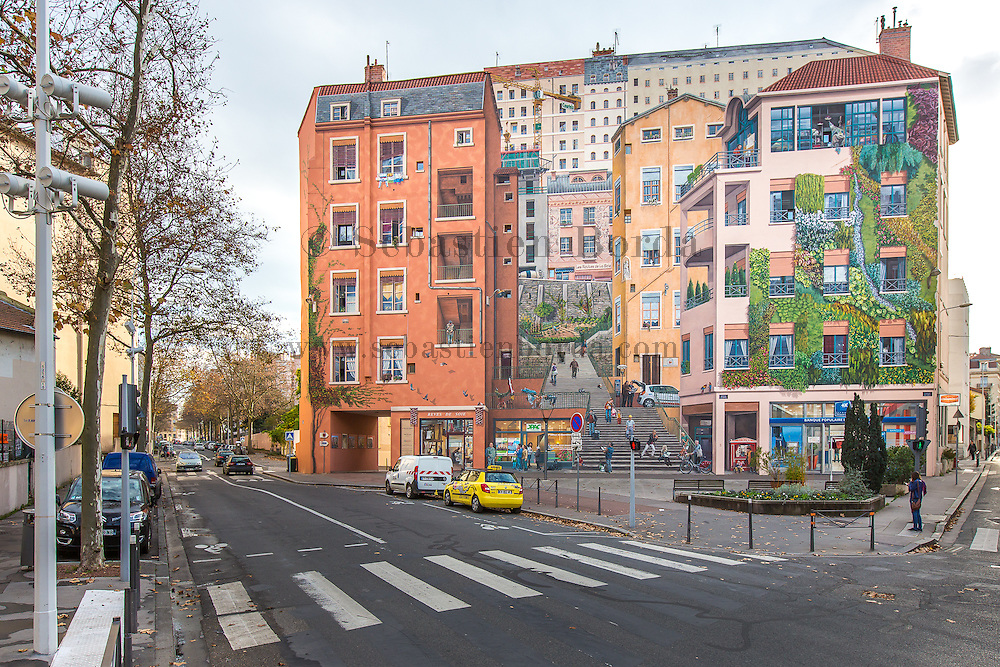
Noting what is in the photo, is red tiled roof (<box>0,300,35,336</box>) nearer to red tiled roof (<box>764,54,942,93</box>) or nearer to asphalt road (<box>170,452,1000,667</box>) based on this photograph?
asphalt road (<box>170,452,1000,667</box>)

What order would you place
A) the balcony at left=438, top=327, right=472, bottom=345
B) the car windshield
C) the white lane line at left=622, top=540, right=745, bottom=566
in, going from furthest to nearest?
the balcony at left=438, top=327, right=472, bottom=345, the car windshield, the white lane line at left=622, top=540, right=745, bottom=566

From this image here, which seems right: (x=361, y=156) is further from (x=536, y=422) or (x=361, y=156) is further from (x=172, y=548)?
(x=172, y=548)

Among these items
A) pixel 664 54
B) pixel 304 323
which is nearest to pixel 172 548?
pixel 304 323

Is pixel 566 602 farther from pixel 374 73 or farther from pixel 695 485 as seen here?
pixel 374 73

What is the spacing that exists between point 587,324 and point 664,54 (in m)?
69.3

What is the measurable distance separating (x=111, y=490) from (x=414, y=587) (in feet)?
33.5

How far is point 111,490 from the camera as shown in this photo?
713 inches

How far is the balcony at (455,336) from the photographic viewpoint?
4608 centimetres

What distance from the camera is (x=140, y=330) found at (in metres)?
30.9

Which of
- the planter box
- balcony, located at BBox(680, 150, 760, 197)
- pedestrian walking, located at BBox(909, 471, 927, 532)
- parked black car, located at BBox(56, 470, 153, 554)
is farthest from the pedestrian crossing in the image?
balcony, located at BBox(680, 150, 760, 197)

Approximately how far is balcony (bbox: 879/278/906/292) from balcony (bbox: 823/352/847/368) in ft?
13.6

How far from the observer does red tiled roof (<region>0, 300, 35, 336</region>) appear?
2525 cm

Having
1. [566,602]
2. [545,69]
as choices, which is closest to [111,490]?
[566,602]

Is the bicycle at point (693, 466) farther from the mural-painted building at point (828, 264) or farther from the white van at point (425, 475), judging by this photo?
the white van at point (425, 475)
